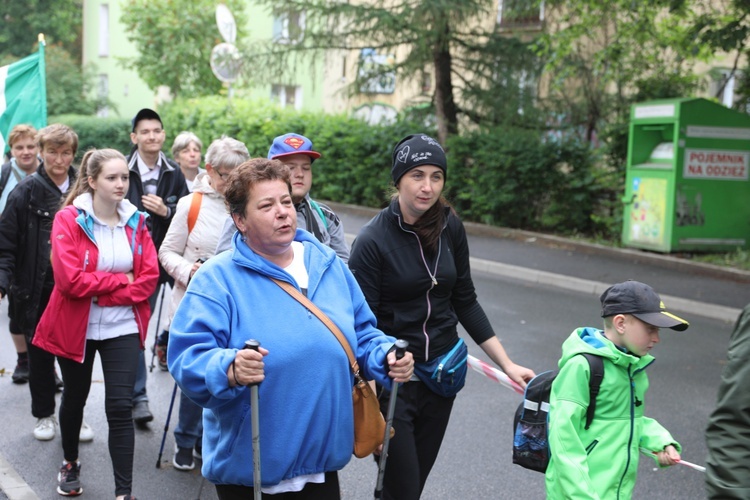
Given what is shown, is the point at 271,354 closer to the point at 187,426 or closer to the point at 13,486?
the point at 187,426

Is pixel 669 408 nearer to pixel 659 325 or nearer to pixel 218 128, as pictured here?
pixel 659 325

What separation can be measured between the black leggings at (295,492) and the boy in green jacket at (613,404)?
78 cm

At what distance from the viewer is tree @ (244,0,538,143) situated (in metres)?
16.7

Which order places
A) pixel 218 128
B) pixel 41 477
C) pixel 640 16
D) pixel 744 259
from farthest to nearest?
pixel 218 128
pixel 640 16
pixel 744 259
pixel 41 477

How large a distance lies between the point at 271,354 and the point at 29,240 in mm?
3407

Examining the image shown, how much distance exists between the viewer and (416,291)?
384cm

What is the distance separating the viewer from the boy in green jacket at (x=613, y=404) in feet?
10.5

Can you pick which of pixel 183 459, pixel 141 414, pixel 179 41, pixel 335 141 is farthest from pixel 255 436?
pixel 179 41

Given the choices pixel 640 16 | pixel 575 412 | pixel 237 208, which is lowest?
pixel 575 412

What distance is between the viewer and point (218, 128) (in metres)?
25.3

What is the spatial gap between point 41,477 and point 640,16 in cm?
1201

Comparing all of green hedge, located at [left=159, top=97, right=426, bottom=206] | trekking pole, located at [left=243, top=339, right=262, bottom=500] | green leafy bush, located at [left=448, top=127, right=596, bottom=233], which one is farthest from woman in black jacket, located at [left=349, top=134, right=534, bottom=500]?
green hedge, located at [left=159, top=97, right=426, bottom=206]

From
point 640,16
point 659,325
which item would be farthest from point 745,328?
point 640,16

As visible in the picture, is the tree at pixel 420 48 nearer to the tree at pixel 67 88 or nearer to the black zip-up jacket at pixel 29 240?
the black zip-up jacket at pixel 29 240
